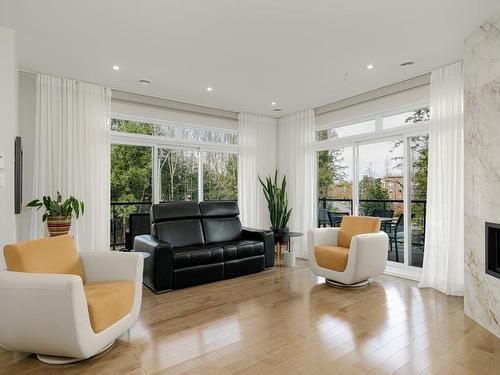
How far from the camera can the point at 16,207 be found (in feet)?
11.0

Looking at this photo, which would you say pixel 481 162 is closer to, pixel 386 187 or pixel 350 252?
pixel 350 252

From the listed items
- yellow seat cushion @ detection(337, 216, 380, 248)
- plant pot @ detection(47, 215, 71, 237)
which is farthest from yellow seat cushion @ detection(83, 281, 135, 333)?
yellow seat cushion @ detection(337, 216, 380, 248)

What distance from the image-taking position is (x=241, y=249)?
14.5 feet

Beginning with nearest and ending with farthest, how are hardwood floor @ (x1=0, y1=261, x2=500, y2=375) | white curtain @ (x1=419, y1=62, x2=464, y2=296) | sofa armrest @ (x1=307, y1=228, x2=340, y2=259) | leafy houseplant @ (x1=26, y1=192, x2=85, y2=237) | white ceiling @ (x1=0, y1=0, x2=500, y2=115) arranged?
hardwood floor @ (x1=0, y1=261, x2=500, y2=375)
white ceiling @ (x1=0, y1=0, x2=500, y2=115)
white curtain @ (x1=419, y1=62, x2=464, y2=296)
leafy houseplant @ (x1=26, y1=192, x2=85, y2=237)
sofa armrest @ (x1=307, y1=228, x2=340, y2=259)

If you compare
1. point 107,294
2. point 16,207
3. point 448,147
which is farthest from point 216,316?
point 448,147

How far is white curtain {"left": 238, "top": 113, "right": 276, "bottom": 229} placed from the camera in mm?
6012

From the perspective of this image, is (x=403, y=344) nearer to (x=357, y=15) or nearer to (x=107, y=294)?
(x=107, y=294)

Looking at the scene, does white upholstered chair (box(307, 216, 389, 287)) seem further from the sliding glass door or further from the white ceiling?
the white ceiling

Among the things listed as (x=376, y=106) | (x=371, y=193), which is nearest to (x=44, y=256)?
(x=371, y=193)

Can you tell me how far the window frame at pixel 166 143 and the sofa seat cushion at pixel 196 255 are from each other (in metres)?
1.44

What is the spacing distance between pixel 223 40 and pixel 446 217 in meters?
3.35

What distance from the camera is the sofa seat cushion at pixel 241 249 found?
429 cm

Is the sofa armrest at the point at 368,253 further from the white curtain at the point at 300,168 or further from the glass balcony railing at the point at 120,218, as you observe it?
the glass balcony railing at the point at 120,218

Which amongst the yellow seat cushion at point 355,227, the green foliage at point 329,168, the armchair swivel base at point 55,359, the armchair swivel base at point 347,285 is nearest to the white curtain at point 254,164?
the green foliage at point 329,168
